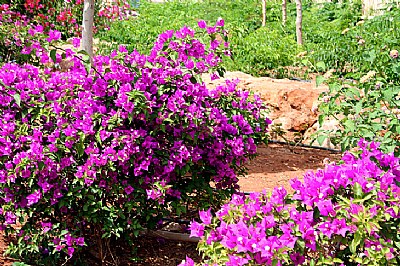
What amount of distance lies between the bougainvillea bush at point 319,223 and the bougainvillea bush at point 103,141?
0.95m

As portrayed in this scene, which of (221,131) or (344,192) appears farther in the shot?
(221,131)

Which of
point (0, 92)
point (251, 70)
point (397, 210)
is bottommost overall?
point (251, 70)

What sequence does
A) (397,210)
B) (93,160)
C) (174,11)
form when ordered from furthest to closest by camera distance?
1. (174,11)
2. (93,160)
3. (397,210)

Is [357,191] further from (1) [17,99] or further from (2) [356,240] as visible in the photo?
(1) [17,99]

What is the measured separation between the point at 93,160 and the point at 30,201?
378 mm

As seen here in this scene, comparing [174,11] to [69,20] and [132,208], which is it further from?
[132,208]

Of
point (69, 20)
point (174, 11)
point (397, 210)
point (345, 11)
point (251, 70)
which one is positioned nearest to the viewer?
point (397, 210)

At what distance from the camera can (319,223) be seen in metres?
2.12

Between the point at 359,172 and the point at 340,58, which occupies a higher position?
the point at 359,172

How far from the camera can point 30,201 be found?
3.09 meters

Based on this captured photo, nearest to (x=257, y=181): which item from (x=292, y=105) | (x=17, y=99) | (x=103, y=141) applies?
(x=292, y=105)

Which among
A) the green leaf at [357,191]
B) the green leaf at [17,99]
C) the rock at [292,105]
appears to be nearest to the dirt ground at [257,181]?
the rock at [292,105]

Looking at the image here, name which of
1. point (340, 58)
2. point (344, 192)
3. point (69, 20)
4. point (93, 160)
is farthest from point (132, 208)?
point (69, 20)

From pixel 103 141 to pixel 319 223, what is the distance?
4.52 ft
